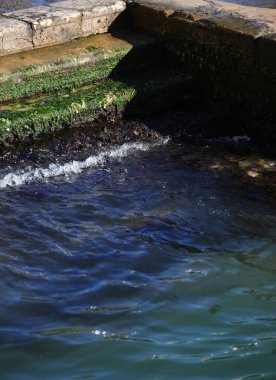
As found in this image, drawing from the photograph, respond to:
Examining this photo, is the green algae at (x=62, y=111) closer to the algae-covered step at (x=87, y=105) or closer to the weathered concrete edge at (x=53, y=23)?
the algae-covered step at (x=87, y=105)

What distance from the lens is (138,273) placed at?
14.5ft

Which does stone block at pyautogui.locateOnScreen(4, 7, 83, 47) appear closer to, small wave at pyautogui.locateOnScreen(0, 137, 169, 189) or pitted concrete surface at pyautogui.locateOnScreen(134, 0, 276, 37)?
pitted concrete surface at pyautogui.locateOnScreen(134, 0, 276, 37)

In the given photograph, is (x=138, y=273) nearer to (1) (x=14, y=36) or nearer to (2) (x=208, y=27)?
(2) (x=208, y=27)

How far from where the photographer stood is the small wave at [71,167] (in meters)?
5.69

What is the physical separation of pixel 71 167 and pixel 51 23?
73.4 inches

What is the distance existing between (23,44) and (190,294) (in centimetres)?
372

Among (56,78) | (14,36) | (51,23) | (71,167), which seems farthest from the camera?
(51,23)

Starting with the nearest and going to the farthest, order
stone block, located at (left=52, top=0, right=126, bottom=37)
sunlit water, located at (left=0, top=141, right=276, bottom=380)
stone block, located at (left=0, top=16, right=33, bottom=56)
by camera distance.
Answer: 1. sunlit water, located at (left=0, top=141, right=276, bottom=380)
2. stone block, located at (left=0, top=16, right=33, bottom=56)
3. stone block, located at (left=52, top=0, right=126, bottom=37)

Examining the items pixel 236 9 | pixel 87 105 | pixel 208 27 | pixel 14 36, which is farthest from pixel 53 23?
pixel 236 9

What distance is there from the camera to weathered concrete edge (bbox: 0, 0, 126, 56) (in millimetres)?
Answer: 6895

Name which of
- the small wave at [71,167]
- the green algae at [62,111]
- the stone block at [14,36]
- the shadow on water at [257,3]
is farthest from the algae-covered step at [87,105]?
the shadow on water at [257,3]

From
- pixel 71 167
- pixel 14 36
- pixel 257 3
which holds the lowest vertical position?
pixel 71 167

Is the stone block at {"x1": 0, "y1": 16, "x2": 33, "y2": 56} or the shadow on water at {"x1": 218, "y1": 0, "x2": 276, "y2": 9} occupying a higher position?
the shadow on water at {"x1": 218, "y1": 0, "x2": 276, "y2": 9}

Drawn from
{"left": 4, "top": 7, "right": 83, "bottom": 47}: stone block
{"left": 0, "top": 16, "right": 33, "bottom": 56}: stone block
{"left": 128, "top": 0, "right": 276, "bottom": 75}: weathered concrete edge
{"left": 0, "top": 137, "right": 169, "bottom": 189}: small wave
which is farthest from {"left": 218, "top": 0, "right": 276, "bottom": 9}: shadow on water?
{"left": 0, "top": 16, "right": 33, "bottom": 56}: stone block
